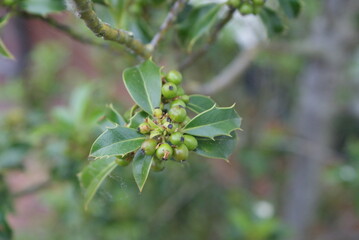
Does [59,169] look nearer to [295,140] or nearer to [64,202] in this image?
[64,202]

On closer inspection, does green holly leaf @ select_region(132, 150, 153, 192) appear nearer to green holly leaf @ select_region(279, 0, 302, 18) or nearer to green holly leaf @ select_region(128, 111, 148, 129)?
green holly leaf @ select_region(128, 111, 148, 129)

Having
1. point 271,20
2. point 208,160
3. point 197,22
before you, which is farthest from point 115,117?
point 208,160

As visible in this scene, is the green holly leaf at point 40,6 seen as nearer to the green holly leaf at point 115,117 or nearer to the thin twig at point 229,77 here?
the green holly leaf at point 115,117

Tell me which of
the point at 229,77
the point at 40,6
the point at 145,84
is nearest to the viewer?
the point at 145,84

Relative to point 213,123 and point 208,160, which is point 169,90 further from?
point 208,160

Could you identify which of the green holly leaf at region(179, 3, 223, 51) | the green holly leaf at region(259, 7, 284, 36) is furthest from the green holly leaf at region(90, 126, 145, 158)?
the green holly leaf at region(259, 7, 284, 36)

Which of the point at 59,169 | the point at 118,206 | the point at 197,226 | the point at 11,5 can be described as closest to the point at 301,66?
the point at 197,226

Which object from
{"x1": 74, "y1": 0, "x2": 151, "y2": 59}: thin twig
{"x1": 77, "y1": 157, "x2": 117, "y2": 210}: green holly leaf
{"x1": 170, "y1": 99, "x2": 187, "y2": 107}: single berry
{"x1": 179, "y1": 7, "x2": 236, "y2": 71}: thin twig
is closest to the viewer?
{"x1": 74, "y1": 0, "x2": 151, "y2": 59}: thin twig
